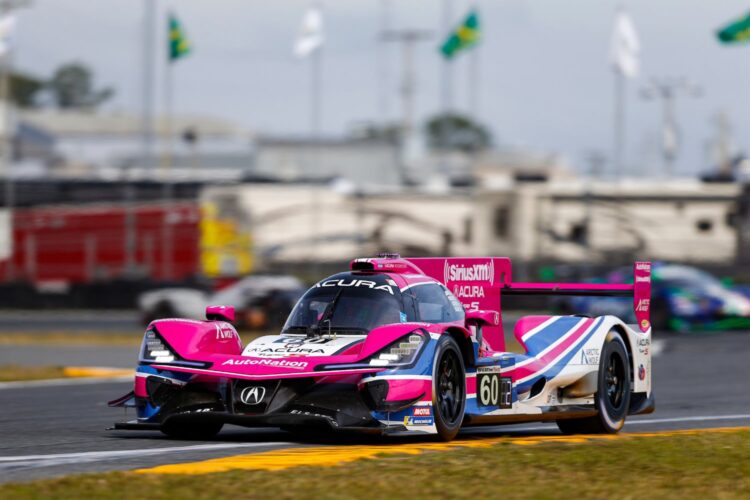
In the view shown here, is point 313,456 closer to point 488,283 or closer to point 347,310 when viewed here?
point 347,310

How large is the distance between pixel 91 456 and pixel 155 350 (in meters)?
1.36

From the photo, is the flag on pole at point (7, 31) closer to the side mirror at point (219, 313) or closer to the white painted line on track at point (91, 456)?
the side mirror at point (219, 313)

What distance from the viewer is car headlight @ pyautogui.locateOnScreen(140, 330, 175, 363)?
9609 mm

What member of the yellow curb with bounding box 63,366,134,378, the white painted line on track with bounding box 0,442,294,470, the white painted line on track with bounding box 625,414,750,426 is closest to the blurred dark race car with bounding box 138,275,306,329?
the yellow curb with bounding box 63,366,134,378

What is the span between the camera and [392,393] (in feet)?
29.6

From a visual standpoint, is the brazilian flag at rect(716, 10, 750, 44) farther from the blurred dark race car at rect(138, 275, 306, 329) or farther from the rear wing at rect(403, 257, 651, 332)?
the rear wing at rect(403, 257, 651, 332)

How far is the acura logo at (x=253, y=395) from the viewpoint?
359 inches

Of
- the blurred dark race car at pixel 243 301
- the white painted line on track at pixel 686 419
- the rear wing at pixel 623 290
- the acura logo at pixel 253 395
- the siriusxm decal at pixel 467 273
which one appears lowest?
the blurred dark race car at pixel 243 301

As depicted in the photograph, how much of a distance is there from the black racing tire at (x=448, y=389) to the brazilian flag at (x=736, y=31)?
31.2m

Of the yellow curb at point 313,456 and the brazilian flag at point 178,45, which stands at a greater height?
the brazilian flag at point 178,45

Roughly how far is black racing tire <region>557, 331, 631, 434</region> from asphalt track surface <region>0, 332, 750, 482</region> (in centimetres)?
29

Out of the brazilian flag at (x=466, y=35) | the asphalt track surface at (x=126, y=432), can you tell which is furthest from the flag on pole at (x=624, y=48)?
the asphalt track surface at (x=126, y=432)

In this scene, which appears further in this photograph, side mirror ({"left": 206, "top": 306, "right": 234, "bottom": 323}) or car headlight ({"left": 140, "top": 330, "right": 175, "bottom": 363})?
side mirror ({"left": 206, "top": 306, "right": 234, "bottom": 323})

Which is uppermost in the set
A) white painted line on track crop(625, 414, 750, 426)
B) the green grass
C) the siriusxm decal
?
the siriusxm decal
